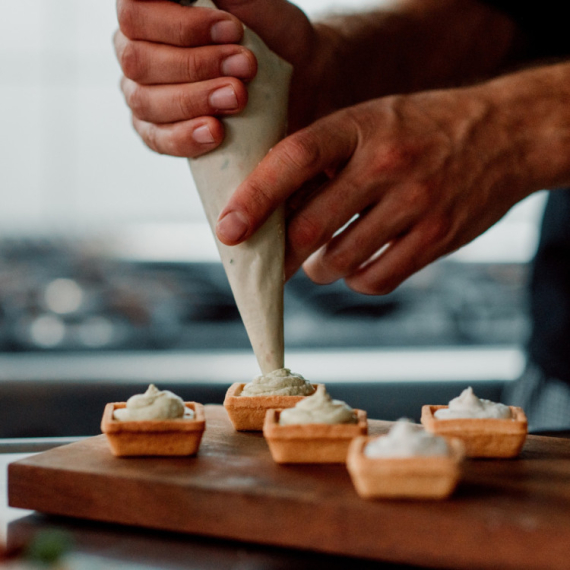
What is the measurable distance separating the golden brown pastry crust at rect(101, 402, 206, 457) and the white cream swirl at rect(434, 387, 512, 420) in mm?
461

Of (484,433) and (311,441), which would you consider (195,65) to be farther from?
(484,433)

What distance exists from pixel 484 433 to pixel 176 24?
0.94 m

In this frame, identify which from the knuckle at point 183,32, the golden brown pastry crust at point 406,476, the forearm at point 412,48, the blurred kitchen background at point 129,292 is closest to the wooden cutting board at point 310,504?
the golden brown pastry crust at point 406,476

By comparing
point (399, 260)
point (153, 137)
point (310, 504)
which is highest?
point (153, 137)

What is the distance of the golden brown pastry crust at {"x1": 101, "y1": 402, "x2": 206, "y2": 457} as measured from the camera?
124cm

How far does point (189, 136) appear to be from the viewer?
1.43m

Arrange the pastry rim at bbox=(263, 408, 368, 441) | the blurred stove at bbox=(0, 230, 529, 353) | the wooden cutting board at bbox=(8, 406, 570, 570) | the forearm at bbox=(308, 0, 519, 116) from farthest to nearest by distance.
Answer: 1. the blurred stove at bbox=(0, 230, 529, 353)
2. the forearm at bbox=(308, 0, 519, 116)
3. the pastry rim at bbox=(263, 408, 368, 441)
4. the wooden cutting board at bbox=(8, 406, 570, 570)

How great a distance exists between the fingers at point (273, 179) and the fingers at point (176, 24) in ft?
0.80

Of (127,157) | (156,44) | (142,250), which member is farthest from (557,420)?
(127,157)

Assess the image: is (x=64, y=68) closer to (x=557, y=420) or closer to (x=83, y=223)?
(x=83, y=223)

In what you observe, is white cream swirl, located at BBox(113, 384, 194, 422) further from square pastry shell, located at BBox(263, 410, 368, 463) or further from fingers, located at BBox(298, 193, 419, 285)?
fingers, located at BBox(298, 193, 419, 285)

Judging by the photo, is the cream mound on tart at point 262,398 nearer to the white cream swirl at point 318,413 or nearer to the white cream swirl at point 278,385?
the white cream swirl at point 278,385

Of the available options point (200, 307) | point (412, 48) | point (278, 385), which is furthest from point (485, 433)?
point (200, 307)

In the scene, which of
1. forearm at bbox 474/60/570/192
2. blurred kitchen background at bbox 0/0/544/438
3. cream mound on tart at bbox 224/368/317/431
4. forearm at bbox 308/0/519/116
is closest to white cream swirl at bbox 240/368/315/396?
cream mound on tart at bbox 224/368/317/431
